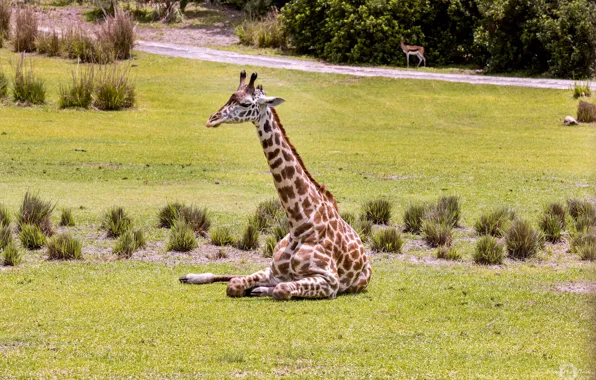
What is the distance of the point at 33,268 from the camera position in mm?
13305

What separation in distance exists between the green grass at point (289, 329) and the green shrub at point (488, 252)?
1.07m

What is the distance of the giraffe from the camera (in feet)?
36.5

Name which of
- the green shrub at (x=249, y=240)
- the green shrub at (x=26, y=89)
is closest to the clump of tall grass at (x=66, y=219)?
the green shrub at (x=249, y=240)

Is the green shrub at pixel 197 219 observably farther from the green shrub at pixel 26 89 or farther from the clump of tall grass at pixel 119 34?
the clump of tall grass at pixel 119 34

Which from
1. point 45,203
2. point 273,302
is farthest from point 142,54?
point 273,302

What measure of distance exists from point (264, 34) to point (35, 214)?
27.4 metres

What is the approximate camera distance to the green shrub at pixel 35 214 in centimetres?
1571

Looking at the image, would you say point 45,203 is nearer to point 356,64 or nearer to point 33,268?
point 33,268

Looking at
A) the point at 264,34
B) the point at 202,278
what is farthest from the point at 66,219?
the point at 264,34

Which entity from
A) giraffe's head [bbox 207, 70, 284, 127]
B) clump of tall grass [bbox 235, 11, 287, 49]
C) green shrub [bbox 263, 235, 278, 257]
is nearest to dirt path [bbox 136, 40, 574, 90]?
clump of tall grass [bbox 235, 11, 287, 49]

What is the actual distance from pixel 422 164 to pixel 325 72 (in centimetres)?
1374

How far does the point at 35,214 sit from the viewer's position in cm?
1590

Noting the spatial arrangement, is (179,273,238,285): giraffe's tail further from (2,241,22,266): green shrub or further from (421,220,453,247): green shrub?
(421,220,453,247): green shrub

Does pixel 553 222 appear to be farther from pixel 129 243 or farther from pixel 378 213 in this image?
pixel 129 243
